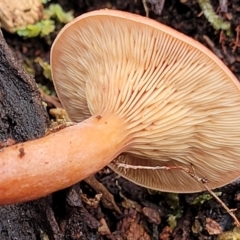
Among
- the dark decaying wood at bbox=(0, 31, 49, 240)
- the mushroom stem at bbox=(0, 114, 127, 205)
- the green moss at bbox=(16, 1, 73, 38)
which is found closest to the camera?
the mushroom stem at bbox=(0, 114, 127, 205)

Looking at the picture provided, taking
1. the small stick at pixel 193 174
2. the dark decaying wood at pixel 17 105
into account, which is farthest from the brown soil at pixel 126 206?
the dark decaying wood at pixel 17 105

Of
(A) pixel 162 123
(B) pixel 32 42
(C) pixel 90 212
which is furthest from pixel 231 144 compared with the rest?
(B) pixel 32 42

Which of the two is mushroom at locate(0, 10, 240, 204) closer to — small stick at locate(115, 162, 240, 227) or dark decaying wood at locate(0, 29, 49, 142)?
small stick at locate(115, 162, 240, 227)

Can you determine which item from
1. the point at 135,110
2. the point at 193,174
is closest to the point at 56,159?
the point at 135,110

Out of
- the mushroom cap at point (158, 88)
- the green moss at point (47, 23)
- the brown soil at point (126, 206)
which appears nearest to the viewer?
the mushroom cap at point (158, 88)

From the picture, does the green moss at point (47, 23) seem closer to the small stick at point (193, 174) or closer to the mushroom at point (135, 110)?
the mushroom at point (135, 110)

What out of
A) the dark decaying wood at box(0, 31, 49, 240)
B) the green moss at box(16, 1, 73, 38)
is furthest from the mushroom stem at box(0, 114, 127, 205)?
the green moss at box(16, 1, 73, 38)

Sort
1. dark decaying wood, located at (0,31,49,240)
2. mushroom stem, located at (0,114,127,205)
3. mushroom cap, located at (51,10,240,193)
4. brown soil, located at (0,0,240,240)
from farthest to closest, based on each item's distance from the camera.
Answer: dark decaying wood, located at (0,31,49,240)
brown soil, located at (0,0,240,240)
mushroom cap, located at (51,10,240,193)
mushroom stem, located at (0,114,127,205)
